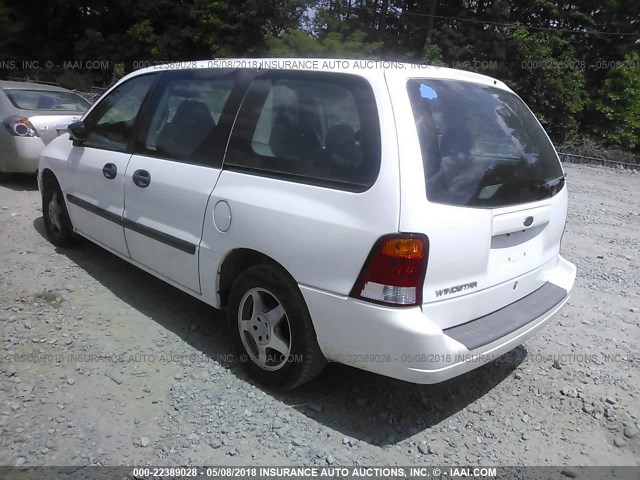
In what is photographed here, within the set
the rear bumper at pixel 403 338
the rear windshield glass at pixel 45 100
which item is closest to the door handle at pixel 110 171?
the rear bumper at pixel 403 338

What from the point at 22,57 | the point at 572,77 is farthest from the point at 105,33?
the point at 572,77

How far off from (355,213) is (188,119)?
163 cm

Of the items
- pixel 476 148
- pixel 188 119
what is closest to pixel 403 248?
pixel 476 148

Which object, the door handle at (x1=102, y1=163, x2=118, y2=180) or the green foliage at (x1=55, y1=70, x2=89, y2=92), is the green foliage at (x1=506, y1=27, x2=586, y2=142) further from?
the door handle at (x1=102, y1=163, x2=118, y2=180)

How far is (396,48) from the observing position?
26.0 meters

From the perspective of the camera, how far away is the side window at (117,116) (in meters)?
3.89

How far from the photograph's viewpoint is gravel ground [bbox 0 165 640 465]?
2.59m

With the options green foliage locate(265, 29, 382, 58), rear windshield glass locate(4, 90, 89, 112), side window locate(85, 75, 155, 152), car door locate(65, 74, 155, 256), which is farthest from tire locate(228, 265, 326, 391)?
green foliage locate(265, 29, 382, 58)

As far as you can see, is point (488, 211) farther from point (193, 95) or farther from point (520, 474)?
point (193, 95)

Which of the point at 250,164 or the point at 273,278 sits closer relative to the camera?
the point at 273,278

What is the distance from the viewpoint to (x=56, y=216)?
4836 mm

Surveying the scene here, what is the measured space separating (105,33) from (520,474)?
1218 inches

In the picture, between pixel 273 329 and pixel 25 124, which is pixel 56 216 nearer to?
pixel 25 124

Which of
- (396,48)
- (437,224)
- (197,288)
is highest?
(396,48)
